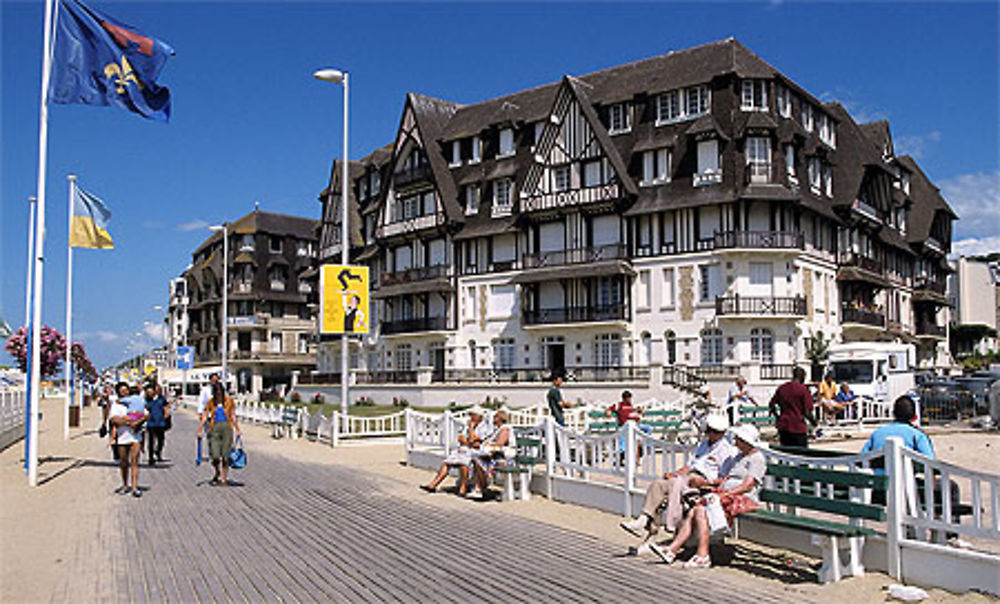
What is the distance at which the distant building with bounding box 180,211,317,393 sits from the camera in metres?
81.3

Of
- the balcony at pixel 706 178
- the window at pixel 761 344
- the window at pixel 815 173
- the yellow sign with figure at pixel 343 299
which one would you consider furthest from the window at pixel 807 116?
the yellow sign with figure at pixel 343 299

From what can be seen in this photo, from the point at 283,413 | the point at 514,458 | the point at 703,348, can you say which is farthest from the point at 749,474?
the point at 703,348

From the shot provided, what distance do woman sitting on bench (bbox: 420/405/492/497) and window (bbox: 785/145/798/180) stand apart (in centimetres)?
2994

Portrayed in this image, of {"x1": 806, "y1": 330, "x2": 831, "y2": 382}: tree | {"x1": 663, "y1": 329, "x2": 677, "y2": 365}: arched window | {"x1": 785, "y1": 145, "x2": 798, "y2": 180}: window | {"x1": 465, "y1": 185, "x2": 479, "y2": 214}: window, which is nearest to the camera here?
{"x1": 806, "y1": 330, "x2": 831, "y2": 382}: tree

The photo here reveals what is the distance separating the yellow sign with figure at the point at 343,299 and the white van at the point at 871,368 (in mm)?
18591

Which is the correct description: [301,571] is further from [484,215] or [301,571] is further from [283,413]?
[484,215]

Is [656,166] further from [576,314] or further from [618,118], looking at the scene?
[576,314]

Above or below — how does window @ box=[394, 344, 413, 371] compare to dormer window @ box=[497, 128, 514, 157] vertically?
below

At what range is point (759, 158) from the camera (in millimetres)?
40562

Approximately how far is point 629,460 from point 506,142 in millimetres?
41101

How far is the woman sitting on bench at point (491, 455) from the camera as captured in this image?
14.5 metres

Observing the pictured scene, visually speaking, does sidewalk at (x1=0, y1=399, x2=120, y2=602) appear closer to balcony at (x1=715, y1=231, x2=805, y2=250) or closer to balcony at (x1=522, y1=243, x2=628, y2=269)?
balcony at (x1=522, y1=243, x2=628, y2=269)

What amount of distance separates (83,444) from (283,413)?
669 centimetres

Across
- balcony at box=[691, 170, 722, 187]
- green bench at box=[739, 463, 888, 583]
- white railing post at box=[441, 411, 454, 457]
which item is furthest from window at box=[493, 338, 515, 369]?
green bench at box=[739, 463, 888, 583]
